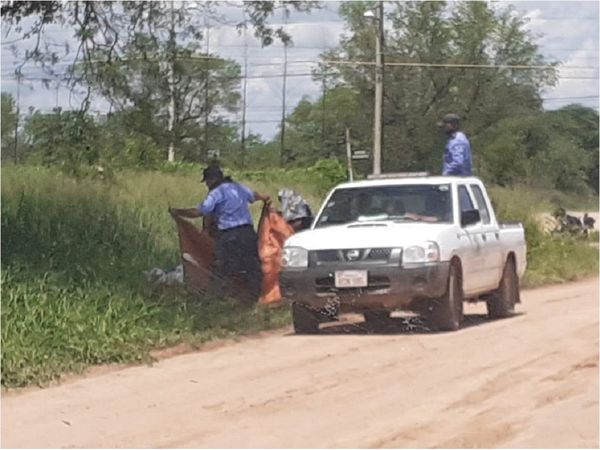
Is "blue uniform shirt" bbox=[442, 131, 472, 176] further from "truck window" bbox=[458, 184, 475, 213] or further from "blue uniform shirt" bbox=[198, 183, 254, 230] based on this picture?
"blue uniform shirt" bbox=[198, 183, 254, 230]

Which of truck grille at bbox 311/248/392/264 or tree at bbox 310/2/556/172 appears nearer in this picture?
truck grille at bbox 311/248/392/264

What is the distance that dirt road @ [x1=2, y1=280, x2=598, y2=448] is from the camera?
8.52 m

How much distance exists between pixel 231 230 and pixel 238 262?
0.36 m

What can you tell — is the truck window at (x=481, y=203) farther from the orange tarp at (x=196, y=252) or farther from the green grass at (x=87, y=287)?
the orange tarp at (x=196, y=252)

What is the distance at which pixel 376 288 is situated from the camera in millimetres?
13180

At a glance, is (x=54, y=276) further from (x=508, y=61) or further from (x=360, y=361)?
(x=508, y=61)

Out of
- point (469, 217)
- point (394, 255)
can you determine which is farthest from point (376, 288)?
point (469, 217)

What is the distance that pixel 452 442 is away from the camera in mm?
8219

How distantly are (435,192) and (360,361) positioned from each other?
11.1 ft

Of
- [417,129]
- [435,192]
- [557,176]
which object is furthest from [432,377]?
[557,176]

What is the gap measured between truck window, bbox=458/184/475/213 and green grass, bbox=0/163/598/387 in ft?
7.40

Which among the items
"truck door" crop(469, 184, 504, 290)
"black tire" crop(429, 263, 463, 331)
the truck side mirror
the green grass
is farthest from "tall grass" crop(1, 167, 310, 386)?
"truck door" crop(469, 184, 504, 290)

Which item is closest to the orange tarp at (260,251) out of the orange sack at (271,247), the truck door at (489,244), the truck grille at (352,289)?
the orange sack at (271,247)

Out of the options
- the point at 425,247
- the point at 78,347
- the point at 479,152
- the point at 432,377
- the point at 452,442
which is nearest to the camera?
the point at 452,442
